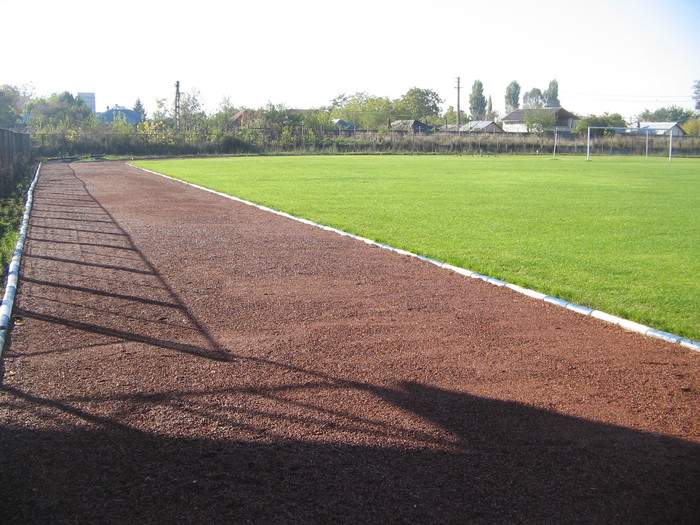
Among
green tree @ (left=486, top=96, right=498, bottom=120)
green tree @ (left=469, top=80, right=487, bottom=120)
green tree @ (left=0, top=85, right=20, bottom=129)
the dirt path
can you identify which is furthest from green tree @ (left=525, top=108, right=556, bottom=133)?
the dirt path

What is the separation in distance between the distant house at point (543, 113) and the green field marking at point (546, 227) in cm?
9367

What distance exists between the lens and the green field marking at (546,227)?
28.0 feet

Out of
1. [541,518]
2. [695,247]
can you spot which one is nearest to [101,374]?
→ [541,518]

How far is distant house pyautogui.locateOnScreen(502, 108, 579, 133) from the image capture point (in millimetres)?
119562

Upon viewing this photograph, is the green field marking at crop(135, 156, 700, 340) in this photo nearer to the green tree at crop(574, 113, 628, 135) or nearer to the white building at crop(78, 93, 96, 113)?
the green tree at crop(574, 113, 628, 135)

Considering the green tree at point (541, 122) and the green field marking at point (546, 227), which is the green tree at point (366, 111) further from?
the green field marking at point (546, 227)

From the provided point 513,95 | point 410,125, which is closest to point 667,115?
point 513,95

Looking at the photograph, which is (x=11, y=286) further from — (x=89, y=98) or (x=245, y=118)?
(x=89, y=98)

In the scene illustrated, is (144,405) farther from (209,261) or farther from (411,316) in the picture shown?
(209,261)

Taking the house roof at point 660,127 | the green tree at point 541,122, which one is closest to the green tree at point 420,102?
the green tree at point 541,122

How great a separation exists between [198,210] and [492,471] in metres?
14.5

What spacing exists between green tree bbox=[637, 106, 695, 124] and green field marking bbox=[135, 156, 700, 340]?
153463 millimetres

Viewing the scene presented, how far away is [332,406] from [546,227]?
10.8m

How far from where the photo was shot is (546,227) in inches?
567
